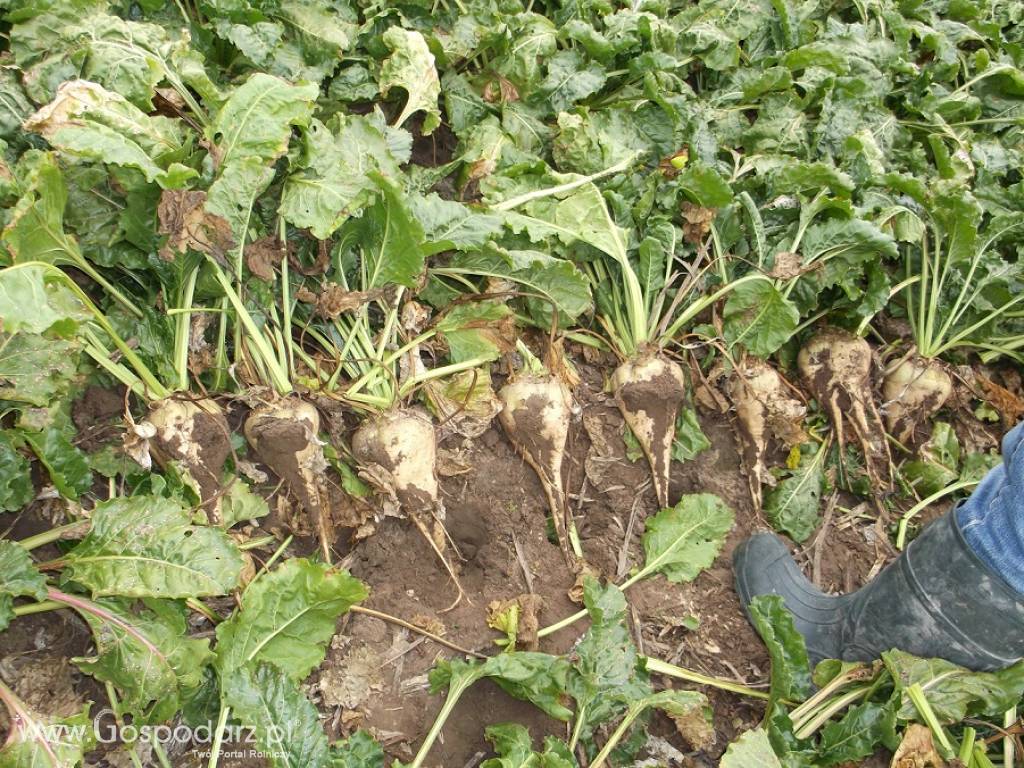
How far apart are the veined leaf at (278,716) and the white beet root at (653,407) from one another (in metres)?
1.53

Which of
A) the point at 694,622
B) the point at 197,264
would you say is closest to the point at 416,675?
the point at 694,622

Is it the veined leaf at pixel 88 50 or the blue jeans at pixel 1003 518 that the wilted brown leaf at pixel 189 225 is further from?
the blue jeans at pixel 1003 518

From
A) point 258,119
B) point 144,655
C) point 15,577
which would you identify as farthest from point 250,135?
point 144,655

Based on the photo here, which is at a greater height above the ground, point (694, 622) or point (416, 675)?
point (416, 675)

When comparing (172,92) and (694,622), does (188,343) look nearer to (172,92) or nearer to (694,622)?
(172,92)

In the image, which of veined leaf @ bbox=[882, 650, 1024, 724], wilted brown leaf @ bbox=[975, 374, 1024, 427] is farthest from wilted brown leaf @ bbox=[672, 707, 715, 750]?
wilted brown leaf @ bbox=[975, 374, 1024, 427]

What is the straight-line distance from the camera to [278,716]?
207 cm

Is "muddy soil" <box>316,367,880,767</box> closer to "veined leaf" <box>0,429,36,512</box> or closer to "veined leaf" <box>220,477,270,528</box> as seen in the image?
"veined leaf" <box>220,477,270,528</box>

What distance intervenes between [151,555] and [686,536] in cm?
181

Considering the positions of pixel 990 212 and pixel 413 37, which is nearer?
pixel 413 37

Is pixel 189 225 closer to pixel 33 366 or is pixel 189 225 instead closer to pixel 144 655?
pixel 33 366

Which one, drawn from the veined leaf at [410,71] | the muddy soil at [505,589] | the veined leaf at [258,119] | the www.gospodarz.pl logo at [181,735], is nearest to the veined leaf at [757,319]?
the muddy soil at [505,589]

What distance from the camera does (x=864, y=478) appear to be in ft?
10.7

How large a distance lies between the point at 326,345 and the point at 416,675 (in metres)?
1.21
